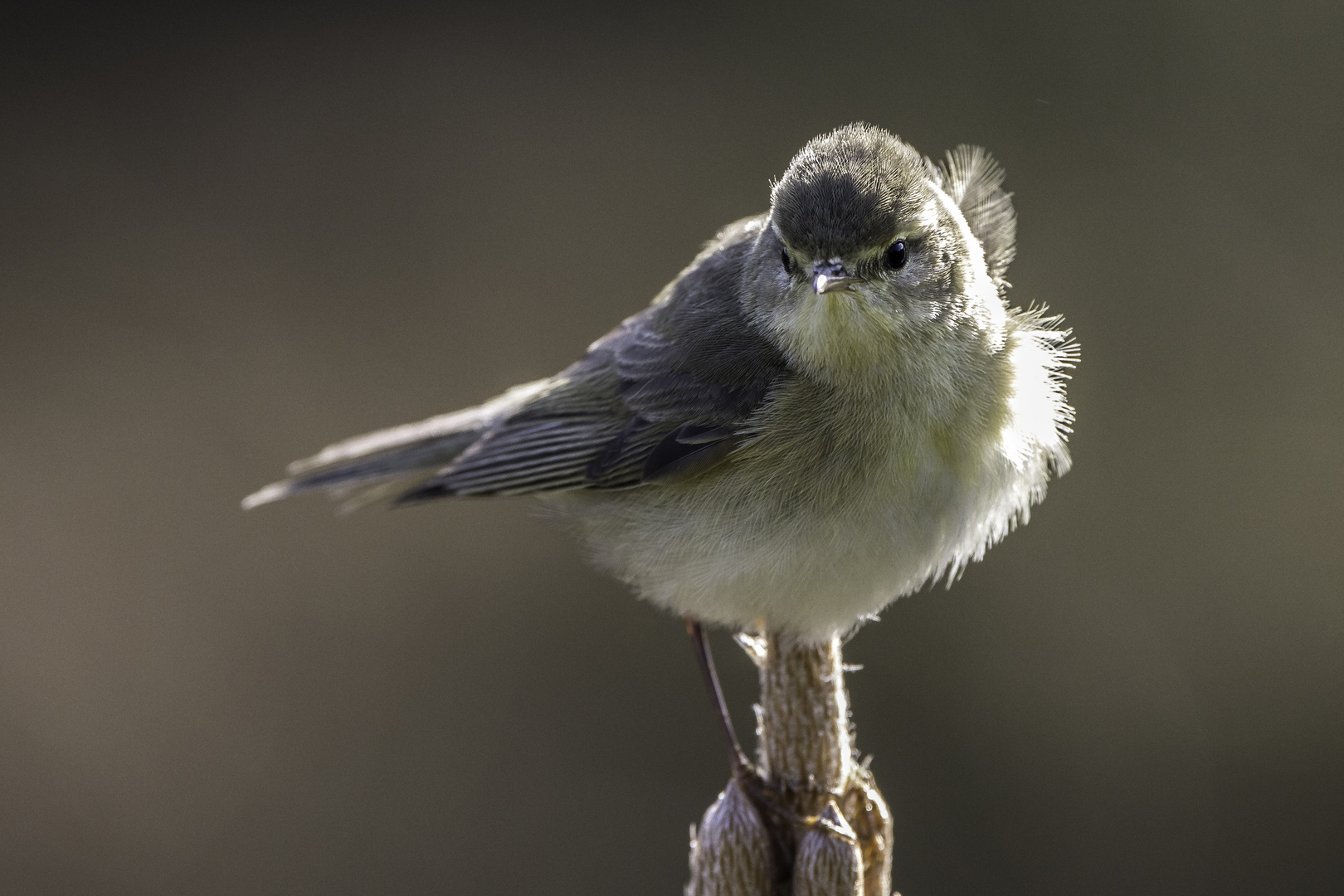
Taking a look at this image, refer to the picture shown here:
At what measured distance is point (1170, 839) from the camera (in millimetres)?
5746

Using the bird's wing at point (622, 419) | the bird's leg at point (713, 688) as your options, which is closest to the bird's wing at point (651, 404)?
the bird's wing at point (622, 419)

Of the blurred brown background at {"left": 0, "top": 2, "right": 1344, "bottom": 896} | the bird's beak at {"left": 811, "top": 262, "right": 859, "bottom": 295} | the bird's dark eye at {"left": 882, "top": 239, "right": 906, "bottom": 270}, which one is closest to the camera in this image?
the bird's beak at {"left": 811, "top": 262, "right": 859, "bottom": 295}

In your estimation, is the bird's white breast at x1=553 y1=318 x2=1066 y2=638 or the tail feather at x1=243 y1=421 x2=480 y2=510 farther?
the tail feather at x1=243 y1=421 x2=480 y2=510

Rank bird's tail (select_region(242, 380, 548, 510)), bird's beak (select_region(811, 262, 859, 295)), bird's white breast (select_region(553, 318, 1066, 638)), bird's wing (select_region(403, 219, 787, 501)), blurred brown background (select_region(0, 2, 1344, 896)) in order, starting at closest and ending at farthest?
1. bird's beak (select_region(811, 262, 859, 295))
2. bird's white breast (select_region(553, 318, 1066, 638))
3. bird's wing (select_region(403, 219, 787, 501))
4. bird's tail (select_region(242, 380, 548, 510))
5. blurred brown background (select_region(0, 2, 1344, 896))

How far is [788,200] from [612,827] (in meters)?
3.84

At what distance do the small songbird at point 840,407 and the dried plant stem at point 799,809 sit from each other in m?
0.20

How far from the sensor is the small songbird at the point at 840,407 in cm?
289

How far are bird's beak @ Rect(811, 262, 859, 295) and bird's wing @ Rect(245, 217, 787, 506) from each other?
1.25ft

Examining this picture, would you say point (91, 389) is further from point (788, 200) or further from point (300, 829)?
point (788, 200)

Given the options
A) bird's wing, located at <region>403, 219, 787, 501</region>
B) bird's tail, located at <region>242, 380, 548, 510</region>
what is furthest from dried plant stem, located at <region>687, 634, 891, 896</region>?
bird's tail, located at <region>242, 380, 548, 510</region>

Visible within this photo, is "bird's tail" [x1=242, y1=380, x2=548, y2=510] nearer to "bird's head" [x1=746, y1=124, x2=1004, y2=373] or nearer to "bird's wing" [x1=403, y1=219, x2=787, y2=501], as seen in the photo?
"bird's wing" [x1=403, y1=219, x2=787, y2=501]

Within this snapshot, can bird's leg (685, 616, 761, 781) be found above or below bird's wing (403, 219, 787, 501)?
below

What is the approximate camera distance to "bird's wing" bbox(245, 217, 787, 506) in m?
3.27

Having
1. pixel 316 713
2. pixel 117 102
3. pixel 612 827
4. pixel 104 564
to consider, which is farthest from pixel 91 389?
pixel 612 827
